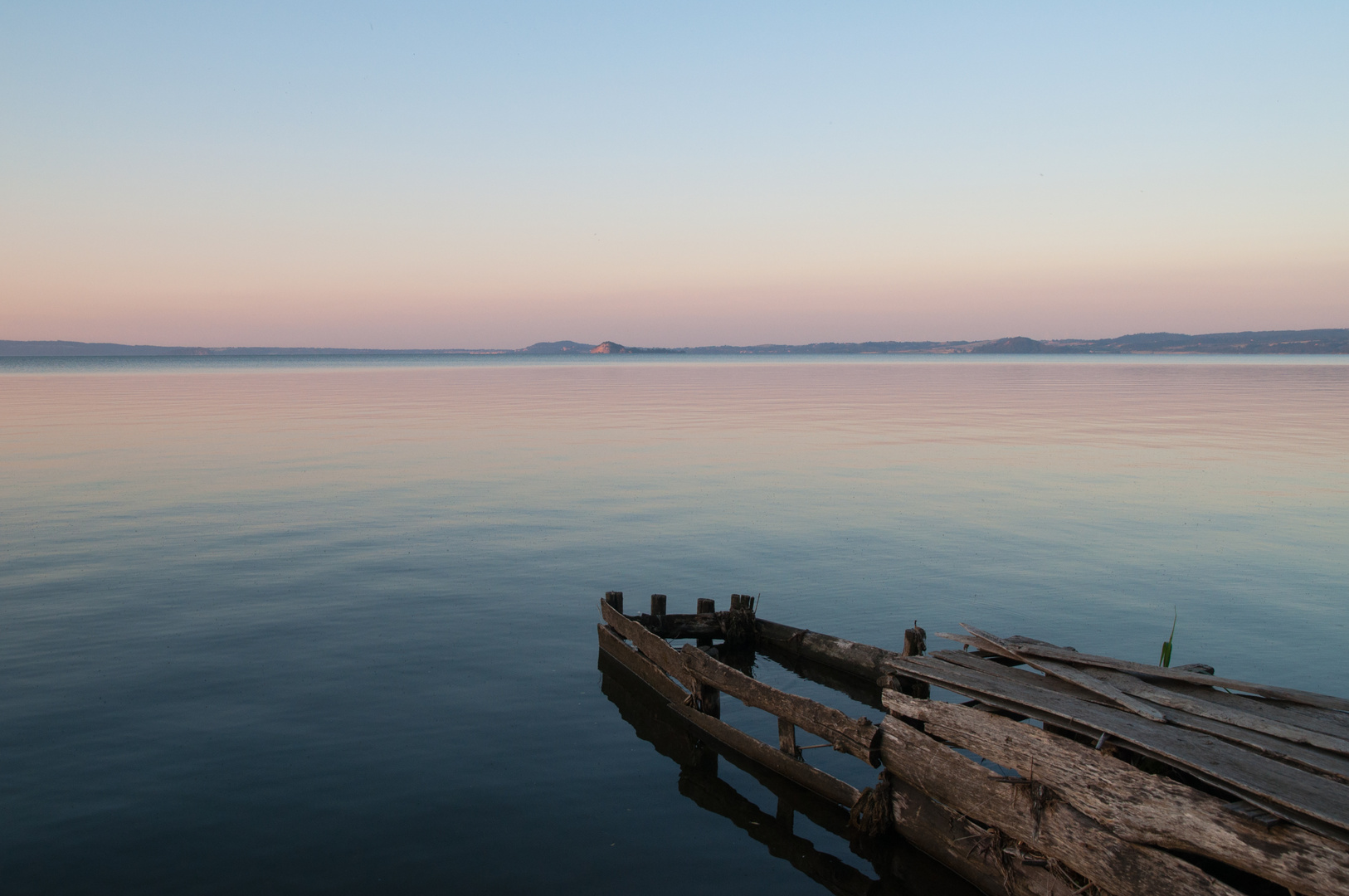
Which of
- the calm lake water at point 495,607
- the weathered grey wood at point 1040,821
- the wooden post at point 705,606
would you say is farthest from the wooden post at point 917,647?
the wooden post at point 705,606

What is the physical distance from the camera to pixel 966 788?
26.6ft

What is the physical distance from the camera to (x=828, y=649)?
45.0 ft

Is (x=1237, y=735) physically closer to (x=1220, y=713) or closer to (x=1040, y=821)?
(x=1220, y=713)

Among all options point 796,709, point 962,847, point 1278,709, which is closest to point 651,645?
point 796,709

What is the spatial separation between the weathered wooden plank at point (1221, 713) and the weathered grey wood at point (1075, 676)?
193 millimetres

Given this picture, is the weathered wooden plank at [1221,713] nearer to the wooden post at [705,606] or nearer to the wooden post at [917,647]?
the wooden post at [917,647]

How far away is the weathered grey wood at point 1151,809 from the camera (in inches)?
231

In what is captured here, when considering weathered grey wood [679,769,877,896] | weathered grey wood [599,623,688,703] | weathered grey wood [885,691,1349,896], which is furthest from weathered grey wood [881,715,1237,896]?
weathered grey wood [599,623,688,703]

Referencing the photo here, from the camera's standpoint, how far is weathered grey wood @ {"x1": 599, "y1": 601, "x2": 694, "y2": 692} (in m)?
12.1

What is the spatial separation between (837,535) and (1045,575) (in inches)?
205

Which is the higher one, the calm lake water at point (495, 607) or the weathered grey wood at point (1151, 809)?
the weathered grey wood at point (1151, 809)

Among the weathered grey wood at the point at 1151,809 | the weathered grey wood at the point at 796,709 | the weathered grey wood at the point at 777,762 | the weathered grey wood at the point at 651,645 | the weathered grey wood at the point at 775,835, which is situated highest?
the weathered grey wood at the point at 1151,809

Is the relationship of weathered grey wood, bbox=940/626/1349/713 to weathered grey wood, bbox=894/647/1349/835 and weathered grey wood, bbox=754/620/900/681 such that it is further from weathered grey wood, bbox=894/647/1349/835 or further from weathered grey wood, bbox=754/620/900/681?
weathered grey wood, bbox=754/620/900/681

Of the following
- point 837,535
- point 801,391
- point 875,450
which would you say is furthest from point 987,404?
point 837,535
